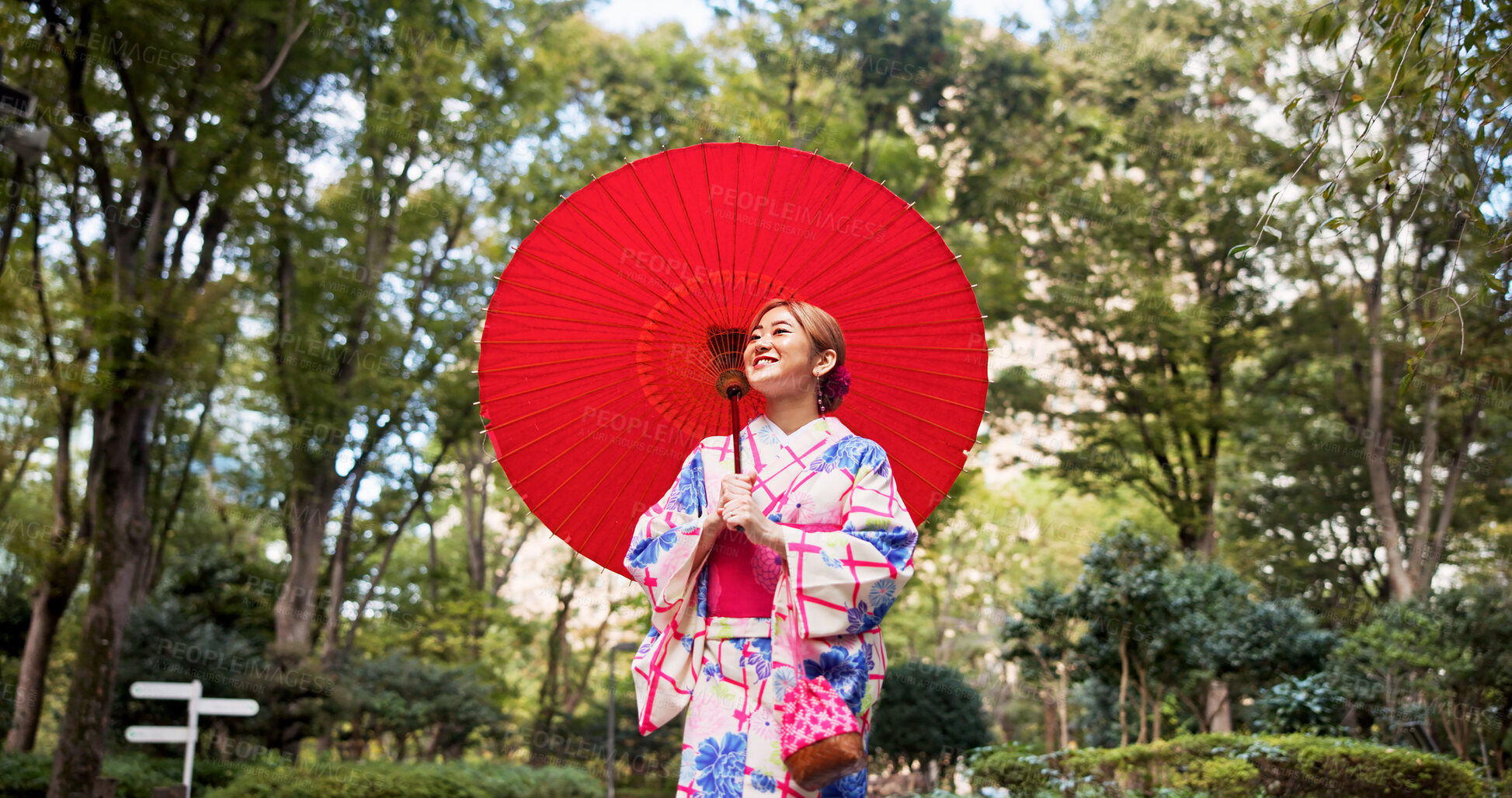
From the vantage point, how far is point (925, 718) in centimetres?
1633

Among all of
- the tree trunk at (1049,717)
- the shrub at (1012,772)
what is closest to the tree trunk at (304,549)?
the shrub at (1012,772)

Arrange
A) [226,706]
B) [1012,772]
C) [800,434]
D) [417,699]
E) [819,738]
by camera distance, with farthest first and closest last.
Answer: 1. [417,699]
2. [1012,772]
3. [226,706]
4. [800,434]
5. [819,738]

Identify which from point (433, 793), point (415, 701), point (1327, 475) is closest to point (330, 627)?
point (415, 701)

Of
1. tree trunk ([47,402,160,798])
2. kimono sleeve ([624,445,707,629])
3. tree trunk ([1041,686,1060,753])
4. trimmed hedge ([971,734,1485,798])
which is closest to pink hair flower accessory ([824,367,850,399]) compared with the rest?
kimono sleeve ([624,445,707,629])

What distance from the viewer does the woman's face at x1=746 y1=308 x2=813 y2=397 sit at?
3070 millimetres

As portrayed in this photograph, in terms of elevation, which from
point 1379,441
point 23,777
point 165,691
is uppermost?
point 1379,441

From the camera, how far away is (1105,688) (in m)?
17.4

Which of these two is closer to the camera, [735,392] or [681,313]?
[735,392]

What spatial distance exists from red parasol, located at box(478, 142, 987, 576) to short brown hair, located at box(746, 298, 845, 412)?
0.12m

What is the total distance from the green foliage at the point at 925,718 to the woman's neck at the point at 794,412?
1391 cm

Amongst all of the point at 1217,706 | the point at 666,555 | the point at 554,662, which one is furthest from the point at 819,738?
the point at 554,662

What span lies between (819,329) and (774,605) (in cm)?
90

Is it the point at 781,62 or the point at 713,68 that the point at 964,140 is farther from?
the point at 713,68

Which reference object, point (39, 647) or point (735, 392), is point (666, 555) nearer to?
point (735, 392)
